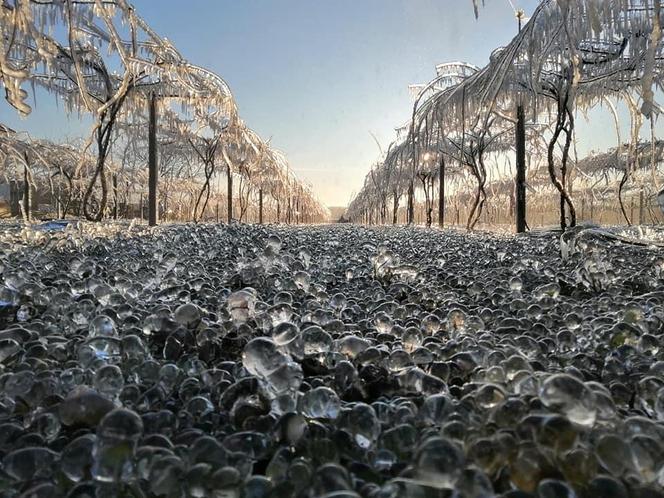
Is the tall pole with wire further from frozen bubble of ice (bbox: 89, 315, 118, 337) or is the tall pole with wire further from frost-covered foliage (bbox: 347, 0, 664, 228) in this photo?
frozen bubble of ice (bbox: 89, 315, 118, 337)

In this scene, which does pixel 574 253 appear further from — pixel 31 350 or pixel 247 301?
pixel 31 350

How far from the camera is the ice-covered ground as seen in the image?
1.30 ft

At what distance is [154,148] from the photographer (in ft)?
25.6

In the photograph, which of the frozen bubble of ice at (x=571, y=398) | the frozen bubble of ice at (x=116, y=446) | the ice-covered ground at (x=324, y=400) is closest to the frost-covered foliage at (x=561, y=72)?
the ice-covered ground at (x=324, y=400)

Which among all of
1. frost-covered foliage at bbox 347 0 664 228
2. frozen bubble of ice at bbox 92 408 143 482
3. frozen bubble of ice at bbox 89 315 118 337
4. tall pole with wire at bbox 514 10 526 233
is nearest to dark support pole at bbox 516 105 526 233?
tall pole with wire at bbox 514 10 526 233

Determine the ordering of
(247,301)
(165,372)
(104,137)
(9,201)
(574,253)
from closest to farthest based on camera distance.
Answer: (165,372) < (247,301) < (574,253) < (104,137) < (9,201)

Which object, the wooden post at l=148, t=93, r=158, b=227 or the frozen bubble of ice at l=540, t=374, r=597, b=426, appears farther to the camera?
the wooden post at l=148, t=93, r=158, b=227

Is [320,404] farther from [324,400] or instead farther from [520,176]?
[520,176]

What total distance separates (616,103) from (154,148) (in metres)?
8.31

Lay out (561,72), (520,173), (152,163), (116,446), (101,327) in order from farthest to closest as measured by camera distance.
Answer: (152,163), (520,173), (561,72), (101,327), (116,446)

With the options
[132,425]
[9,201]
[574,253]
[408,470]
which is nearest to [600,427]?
[408,470]

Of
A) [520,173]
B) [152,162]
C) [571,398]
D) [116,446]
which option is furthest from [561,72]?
[116,446]

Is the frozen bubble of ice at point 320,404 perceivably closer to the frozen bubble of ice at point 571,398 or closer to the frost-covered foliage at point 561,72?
the frozen bubble of ice at point 571,398

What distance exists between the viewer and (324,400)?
21.0 inches
